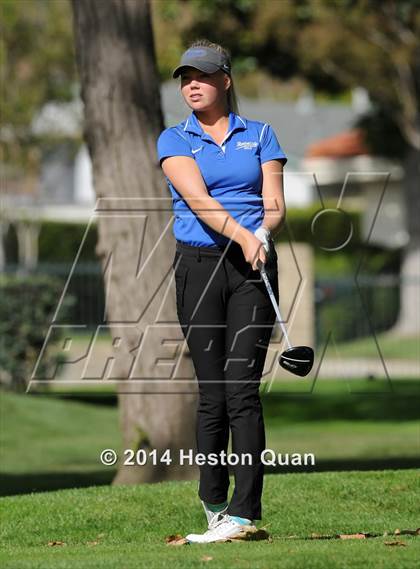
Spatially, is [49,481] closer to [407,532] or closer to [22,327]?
[407,532]

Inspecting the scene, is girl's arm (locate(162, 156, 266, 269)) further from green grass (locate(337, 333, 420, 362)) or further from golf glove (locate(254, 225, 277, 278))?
green grass (locate(337, 333, 420, 362))

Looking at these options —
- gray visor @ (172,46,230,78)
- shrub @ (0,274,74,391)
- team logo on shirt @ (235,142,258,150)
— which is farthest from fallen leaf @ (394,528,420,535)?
shrub @ (0,274,74,391)

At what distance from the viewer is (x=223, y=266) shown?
6668 millimetres

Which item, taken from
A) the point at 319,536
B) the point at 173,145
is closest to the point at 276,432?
the point at 319,536

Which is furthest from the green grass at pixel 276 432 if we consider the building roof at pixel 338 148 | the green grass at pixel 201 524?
the building roof at pixel 338 148

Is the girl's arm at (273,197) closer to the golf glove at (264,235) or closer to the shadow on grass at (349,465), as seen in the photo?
the golf glove at (264,235)

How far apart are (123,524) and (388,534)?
1.58m

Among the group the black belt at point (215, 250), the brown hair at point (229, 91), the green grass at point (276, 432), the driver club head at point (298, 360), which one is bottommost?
the green grass at point (276, 432)

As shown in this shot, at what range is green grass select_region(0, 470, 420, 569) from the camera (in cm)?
606

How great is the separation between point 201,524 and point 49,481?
4.73 meters

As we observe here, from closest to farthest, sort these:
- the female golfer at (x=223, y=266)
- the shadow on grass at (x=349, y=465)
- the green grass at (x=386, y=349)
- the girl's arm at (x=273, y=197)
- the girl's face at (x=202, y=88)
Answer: the female golfer at (x=223, y=266) < the girl's arm at (x=273, y=197) < the girl's face at (x=202, y=88) < the shadow on grass at (x=349, y=465) < the green grass at (x=386, y=349)

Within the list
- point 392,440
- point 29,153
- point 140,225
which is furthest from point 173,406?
point 29,153

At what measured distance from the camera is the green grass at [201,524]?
6059mm

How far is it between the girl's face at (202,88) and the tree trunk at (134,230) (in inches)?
135
